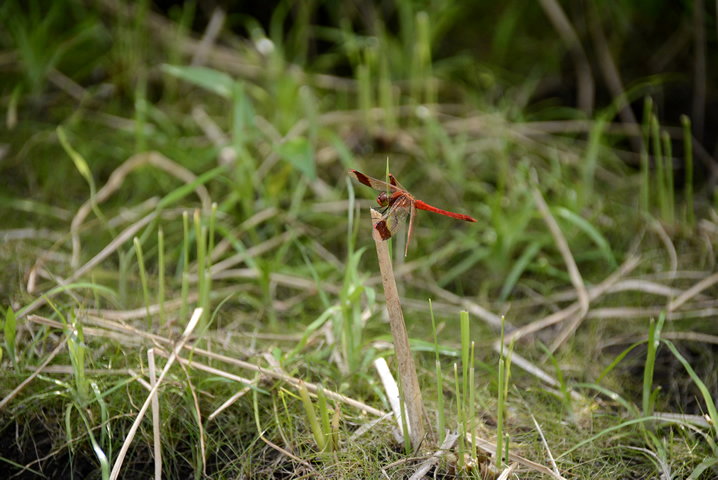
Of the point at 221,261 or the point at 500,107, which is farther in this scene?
the point at 500,107

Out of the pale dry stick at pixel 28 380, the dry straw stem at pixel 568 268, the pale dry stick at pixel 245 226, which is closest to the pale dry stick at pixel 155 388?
the pale dry stick at pixel 28 380

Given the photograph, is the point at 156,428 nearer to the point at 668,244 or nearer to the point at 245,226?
the point at 245,226

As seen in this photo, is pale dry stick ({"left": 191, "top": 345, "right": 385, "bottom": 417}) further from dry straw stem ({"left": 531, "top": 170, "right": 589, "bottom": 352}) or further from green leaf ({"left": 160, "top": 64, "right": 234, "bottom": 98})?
green leaf ({"left": 160, "top": 64, "right": 234, "bottom": 98})

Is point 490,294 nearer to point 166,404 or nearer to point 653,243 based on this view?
point 653,243

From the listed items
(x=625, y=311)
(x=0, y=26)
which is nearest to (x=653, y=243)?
(x=625, y=311)

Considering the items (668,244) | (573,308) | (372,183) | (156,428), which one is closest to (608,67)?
(668,244)

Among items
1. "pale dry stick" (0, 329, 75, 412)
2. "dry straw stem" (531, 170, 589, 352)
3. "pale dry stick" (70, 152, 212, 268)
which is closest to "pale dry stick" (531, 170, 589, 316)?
"dry straw stem" (531, 170, 589, 352)

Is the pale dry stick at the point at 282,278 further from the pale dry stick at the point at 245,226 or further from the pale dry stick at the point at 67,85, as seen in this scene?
the pale dry stick at the point at 67,85
